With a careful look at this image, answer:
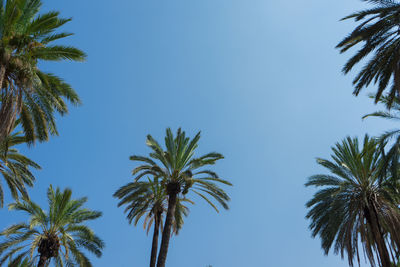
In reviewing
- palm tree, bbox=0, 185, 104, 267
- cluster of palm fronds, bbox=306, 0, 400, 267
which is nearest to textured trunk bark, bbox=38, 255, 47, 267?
palm tree, bbox=0, 185, 104, 267

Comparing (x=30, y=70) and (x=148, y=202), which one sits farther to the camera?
(x=148, y=202)

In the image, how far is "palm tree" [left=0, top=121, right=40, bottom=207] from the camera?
18625mm

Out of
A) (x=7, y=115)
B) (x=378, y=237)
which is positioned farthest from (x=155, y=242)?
(x=378, y=237)

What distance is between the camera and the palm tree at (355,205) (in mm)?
20391

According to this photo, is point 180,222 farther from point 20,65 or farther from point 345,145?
point 20,65

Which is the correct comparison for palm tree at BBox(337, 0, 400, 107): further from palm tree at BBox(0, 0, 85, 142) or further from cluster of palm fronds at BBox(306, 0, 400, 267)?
palm tree at BBox(0, 0, 85, 142)

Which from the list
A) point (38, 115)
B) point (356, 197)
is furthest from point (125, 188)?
point (356, 197)

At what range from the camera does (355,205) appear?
70.2ft

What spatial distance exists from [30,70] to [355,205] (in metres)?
19.3

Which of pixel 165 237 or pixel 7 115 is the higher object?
pixel 7 115

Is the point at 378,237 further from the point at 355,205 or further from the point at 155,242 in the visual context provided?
the point at 155,242

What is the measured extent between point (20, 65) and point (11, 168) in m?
7.60

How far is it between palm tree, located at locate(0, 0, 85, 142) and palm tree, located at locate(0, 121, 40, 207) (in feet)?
12.4

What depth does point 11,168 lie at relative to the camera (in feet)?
61.8
